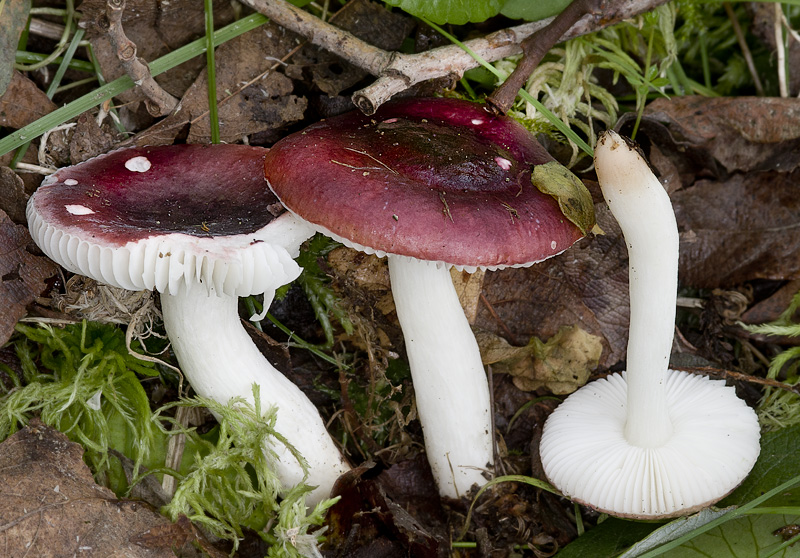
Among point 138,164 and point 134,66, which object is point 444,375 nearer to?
point 138,164

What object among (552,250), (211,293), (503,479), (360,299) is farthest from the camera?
(360,299)

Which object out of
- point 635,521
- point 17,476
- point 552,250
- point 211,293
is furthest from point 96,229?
point 635,521

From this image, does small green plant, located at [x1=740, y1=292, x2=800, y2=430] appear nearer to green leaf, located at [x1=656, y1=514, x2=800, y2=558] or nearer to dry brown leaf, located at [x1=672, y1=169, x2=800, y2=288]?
dry brown leaf, located at [x1=672, y1=169, x2=800, y2=288]

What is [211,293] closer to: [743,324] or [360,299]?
[360,299]

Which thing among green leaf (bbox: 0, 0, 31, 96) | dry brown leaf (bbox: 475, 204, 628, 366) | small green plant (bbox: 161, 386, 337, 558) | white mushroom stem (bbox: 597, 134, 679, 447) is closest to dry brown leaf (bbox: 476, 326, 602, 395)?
dry brown leaf (bbox: 475, 204, 628, 366)

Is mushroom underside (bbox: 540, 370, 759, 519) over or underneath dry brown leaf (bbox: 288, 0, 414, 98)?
underneath
